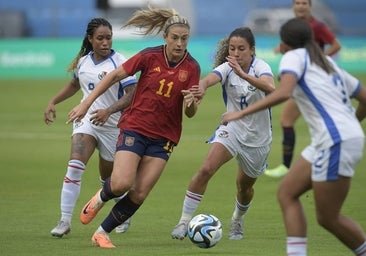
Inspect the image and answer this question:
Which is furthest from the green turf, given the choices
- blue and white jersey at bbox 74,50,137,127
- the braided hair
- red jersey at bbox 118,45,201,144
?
the braided hair

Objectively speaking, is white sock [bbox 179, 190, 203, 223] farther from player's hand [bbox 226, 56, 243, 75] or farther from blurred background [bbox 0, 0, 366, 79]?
blurred background [bbox 0, 0, 366, 79]

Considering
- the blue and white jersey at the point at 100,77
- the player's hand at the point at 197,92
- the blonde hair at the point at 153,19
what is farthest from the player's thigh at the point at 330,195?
the blue and white jersey at the point at 100,77

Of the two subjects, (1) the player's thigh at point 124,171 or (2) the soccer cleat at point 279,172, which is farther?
(2) the soccer cleat at point 279,172

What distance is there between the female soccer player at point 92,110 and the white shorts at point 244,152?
1.06m

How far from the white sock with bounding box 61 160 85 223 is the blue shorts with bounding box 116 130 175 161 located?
3.01 ft

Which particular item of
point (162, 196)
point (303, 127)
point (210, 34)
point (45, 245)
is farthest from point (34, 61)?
point (45, 245)

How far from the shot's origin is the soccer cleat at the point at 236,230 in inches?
436

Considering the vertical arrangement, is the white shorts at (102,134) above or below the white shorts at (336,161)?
below

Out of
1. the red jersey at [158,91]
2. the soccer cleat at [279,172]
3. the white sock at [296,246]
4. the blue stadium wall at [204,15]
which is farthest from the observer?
the blue stadium wall at [204,15]

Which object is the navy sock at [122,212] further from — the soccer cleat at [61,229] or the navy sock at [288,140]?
the navy sock at [288,140]

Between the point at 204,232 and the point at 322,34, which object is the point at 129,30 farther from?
the point at 204,232

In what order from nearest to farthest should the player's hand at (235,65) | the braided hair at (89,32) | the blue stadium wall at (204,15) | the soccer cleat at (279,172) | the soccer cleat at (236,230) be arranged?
the player's hand at (235,65), the soccer cleat at (236,230), the braided hair at (89,32), the soccer cleat at (279,172), the blue stadium wall at (204,15)

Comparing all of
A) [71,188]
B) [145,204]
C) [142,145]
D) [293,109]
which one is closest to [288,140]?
[293,109]

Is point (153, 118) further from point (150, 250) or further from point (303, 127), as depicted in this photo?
point (303, 127)
